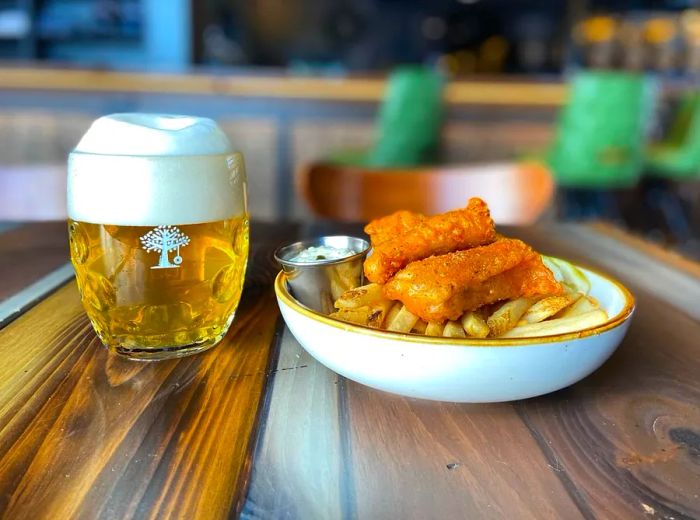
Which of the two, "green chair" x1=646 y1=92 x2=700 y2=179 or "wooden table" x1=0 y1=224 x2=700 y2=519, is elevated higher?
"wooden table" x1=0 y1=224 x2=700 y2=519

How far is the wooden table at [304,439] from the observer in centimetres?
41

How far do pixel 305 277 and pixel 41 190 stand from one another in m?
1.21

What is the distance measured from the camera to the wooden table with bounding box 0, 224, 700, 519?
41 cm

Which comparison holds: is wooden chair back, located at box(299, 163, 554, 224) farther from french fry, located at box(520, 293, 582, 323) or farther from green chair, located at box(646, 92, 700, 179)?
green chair, located at box(646, 92, 700, 179)

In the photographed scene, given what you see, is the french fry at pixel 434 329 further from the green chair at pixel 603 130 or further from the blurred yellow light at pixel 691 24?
the blurred yellow light at pixel 691 24

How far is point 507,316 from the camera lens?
57 cm

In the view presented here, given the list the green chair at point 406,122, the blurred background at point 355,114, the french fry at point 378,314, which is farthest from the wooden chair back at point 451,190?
the green chair at point 406,122

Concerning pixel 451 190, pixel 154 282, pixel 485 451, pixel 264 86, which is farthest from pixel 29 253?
pixel 264 86

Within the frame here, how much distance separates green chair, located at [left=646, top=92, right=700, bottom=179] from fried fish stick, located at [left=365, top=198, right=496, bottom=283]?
3.21m

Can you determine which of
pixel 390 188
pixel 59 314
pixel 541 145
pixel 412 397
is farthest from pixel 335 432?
pixel 541 145

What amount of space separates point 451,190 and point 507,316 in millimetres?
1167

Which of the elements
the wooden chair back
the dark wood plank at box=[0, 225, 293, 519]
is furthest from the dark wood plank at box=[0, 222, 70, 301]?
the wooden chair back

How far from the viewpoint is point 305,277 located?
634mm

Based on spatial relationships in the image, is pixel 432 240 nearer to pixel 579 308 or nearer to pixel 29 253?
pixel 579 308
